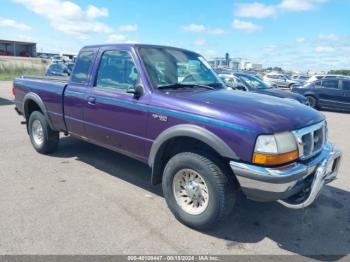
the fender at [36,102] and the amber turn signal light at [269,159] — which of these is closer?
the amber turn signal light at [269,159]

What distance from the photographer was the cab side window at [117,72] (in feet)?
14.3

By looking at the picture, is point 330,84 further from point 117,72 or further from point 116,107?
point 116,107

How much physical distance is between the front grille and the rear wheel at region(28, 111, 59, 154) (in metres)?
4.30

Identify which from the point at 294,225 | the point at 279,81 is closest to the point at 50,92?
the point at 294,225

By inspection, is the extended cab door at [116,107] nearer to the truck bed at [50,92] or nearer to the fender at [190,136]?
the fender at [190,136]

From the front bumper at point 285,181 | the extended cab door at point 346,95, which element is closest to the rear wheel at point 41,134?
the front bumper at point 285,181


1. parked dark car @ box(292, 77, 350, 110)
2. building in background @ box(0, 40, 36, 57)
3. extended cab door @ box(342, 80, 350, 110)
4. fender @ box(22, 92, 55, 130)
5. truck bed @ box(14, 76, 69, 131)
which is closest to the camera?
truck bed @ box(14, 76, 69, 131)

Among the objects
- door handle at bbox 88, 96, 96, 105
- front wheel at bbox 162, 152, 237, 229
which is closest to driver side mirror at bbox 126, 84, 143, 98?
door handle at bbox 88, 96, 96, 105

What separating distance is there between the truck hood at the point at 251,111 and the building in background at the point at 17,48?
83.8 meters

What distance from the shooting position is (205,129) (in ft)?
11.2

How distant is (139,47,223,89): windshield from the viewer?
13.8 ft

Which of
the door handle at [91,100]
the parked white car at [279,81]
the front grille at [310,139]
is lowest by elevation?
the front grille at [310,139]

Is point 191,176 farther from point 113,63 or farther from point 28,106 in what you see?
point 28,106

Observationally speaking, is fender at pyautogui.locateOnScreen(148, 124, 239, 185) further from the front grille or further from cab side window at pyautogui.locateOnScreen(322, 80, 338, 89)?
cab side window at pyautogui.locateOnScreen(322, 80, 338, 89)
